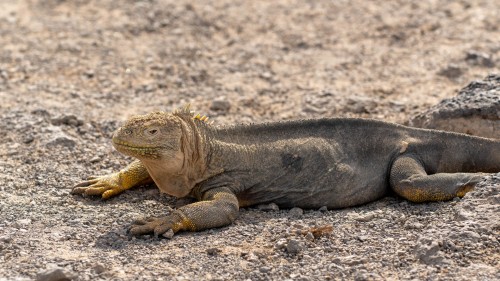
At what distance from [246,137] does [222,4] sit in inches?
300

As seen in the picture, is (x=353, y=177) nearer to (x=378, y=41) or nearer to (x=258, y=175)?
(x=258, y=175)

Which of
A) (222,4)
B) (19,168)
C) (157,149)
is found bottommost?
(19,168)

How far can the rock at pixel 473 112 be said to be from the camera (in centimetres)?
973

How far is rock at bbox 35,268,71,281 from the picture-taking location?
7.00 metres

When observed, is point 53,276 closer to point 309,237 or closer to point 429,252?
point 309,237

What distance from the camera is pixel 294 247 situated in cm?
763

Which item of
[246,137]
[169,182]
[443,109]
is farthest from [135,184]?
[443,109]

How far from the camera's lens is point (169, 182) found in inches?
351

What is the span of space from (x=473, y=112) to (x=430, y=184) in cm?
167

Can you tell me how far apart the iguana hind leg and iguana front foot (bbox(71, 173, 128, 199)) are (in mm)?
3242

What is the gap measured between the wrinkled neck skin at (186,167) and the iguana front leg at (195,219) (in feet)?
1.58

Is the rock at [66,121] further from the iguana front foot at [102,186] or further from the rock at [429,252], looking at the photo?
the rock at [429,252]

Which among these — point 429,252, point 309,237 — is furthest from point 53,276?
point 429,252

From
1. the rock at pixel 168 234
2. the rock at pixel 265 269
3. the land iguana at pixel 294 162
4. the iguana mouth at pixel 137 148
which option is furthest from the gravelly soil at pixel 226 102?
the iguana mouth at pixel 137 148
